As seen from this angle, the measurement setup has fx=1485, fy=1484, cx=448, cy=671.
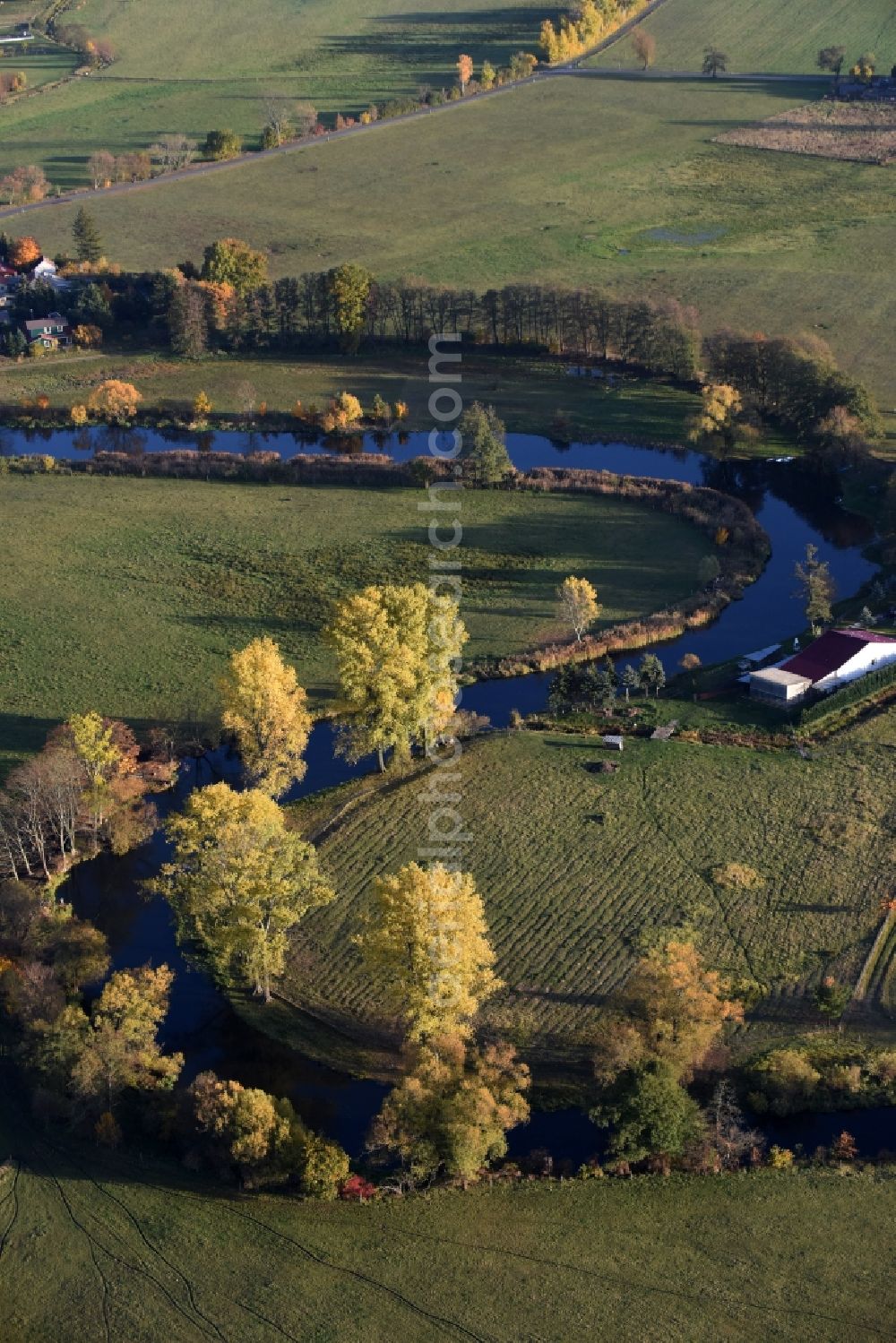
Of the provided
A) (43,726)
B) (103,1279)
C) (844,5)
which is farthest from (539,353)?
(844,5)

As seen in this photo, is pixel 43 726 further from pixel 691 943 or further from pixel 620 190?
pixel 620 190

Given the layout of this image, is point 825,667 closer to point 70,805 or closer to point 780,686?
point 780,686

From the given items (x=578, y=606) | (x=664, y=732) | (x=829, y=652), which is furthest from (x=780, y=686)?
(x=578, y=606)

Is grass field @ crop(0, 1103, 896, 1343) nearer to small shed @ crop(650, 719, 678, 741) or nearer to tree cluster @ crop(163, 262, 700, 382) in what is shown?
small shed @ crop(650, 719, 678, 741)

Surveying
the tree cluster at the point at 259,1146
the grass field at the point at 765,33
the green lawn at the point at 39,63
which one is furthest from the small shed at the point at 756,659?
the green lawn at the point at 39,63

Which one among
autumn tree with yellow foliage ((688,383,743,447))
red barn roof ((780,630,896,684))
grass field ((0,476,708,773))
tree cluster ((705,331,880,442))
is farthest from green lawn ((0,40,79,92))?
red barn roof ((780,630,896,684))
